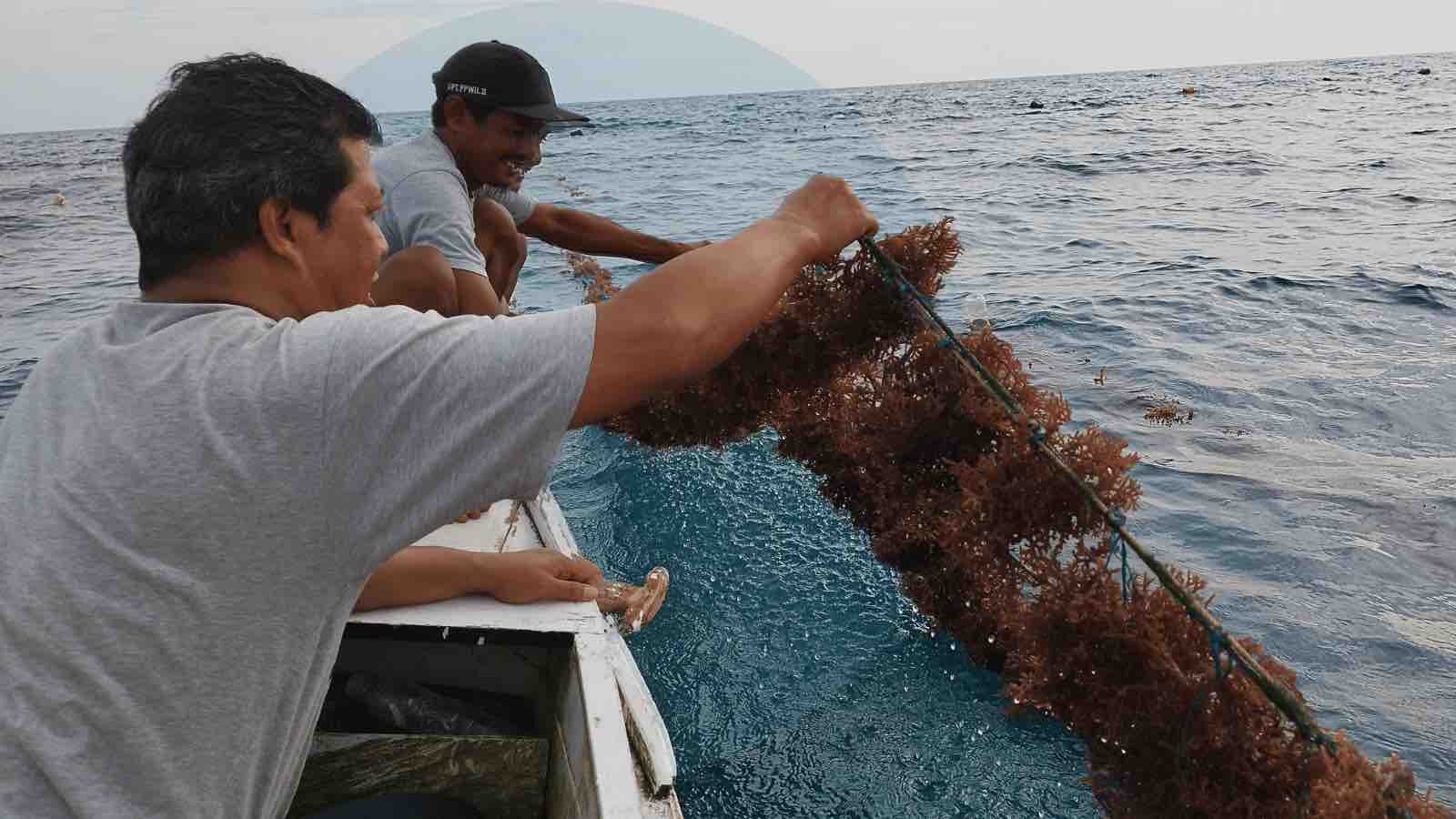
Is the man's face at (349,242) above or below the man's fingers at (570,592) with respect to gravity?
above

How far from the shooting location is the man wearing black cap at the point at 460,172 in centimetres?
399

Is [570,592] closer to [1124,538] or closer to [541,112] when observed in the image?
[1124,538]

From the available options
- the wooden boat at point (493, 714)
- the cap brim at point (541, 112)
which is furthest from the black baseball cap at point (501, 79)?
the wooden boat at point (493, 714)

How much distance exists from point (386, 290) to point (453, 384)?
9.34 ft

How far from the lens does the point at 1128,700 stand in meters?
2.84

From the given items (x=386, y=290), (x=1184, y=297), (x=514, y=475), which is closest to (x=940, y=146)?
(x=1184, y=297)

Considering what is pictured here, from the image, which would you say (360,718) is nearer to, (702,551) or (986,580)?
(986,580)

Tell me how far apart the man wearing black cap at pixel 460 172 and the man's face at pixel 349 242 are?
2.29m

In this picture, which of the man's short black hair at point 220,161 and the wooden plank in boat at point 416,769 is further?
the wooden plank in boat at point 416,769

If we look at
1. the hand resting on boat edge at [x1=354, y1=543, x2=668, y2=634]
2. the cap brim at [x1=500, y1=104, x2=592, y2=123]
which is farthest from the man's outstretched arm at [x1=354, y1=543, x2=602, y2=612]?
the cap brim at [x1=500, y1=104, x2=592, y2=123]

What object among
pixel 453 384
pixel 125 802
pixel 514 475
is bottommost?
pixel 125 802

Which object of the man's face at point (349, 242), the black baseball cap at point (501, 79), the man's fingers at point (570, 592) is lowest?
the man's fingers at point (570, 592)

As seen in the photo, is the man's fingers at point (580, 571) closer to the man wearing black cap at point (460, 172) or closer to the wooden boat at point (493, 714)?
the wooden boat at point (493, 714)

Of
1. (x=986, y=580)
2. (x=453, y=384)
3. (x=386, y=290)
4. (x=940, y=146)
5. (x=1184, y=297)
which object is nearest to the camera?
(x=453, y=384)
